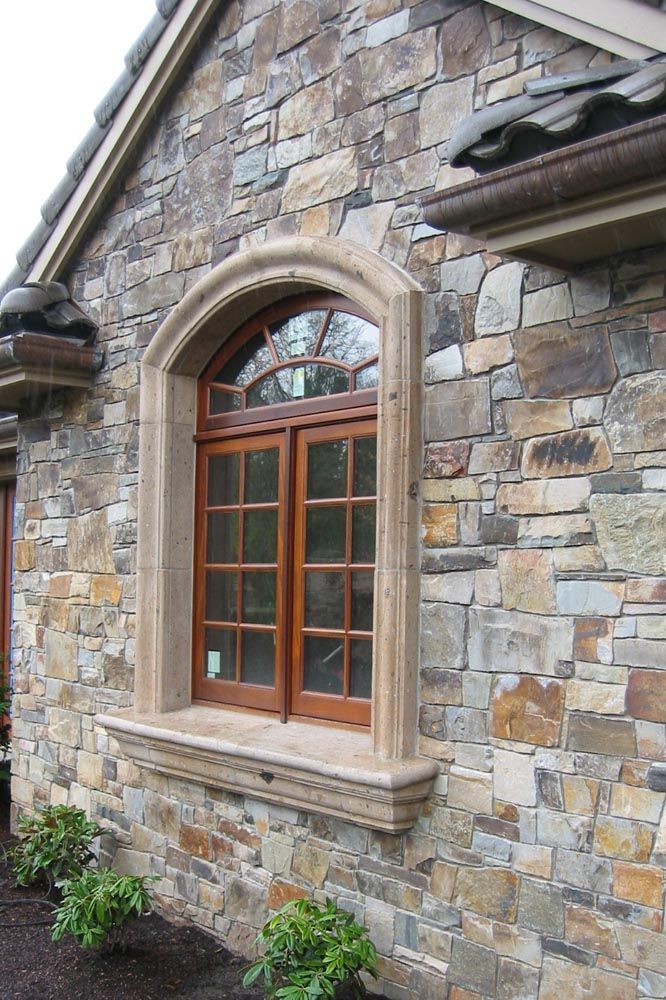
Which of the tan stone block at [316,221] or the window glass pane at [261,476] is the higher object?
the tan stone block at [316,221]

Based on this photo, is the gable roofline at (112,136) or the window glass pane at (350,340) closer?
the window glass pane at (350,340)

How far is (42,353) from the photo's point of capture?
19.0 ft

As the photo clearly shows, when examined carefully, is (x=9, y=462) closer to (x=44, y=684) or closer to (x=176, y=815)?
(x=44, y=684)

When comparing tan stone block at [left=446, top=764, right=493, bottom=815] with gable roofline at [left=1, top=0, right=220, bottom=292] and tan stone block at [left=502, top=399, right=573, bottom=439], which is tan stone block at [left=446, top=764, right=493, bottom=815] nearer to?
tan stone block at [left=502, top=399, right=573, bottom=439]

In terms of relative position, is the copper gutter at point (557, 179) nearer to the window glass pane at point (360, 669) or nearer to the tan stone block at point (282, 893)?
the window glass pane at point (360, 669)

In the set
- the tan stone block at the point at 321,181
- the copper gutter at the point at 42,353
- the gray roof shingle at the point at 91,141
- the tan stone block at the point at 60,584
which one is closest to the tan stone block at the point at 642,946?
the tan stone block at the point at 321,181

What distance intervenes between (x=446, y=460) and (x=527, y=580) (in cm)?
63

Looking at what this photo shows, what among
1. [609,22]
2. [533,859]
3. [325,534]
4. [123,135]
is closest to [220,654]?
[325,534]

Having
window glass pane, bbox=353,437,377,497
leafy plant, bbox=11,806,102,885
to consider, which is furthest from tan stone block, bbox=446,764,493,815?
leafy plant, bbox=11,806,102,885

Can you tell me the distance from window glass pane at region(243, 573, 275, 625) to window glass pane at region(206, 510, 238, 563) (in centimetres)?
19

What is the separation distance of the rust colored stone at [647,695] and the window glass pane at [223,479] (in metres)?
2.61

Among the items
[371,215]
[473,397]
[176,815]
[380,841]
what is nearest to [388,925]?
[380,841]

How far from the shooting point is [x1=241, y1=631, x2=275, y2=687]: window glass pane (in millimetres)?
5043

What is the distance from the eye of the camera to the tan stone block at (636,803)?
3.30 metres
